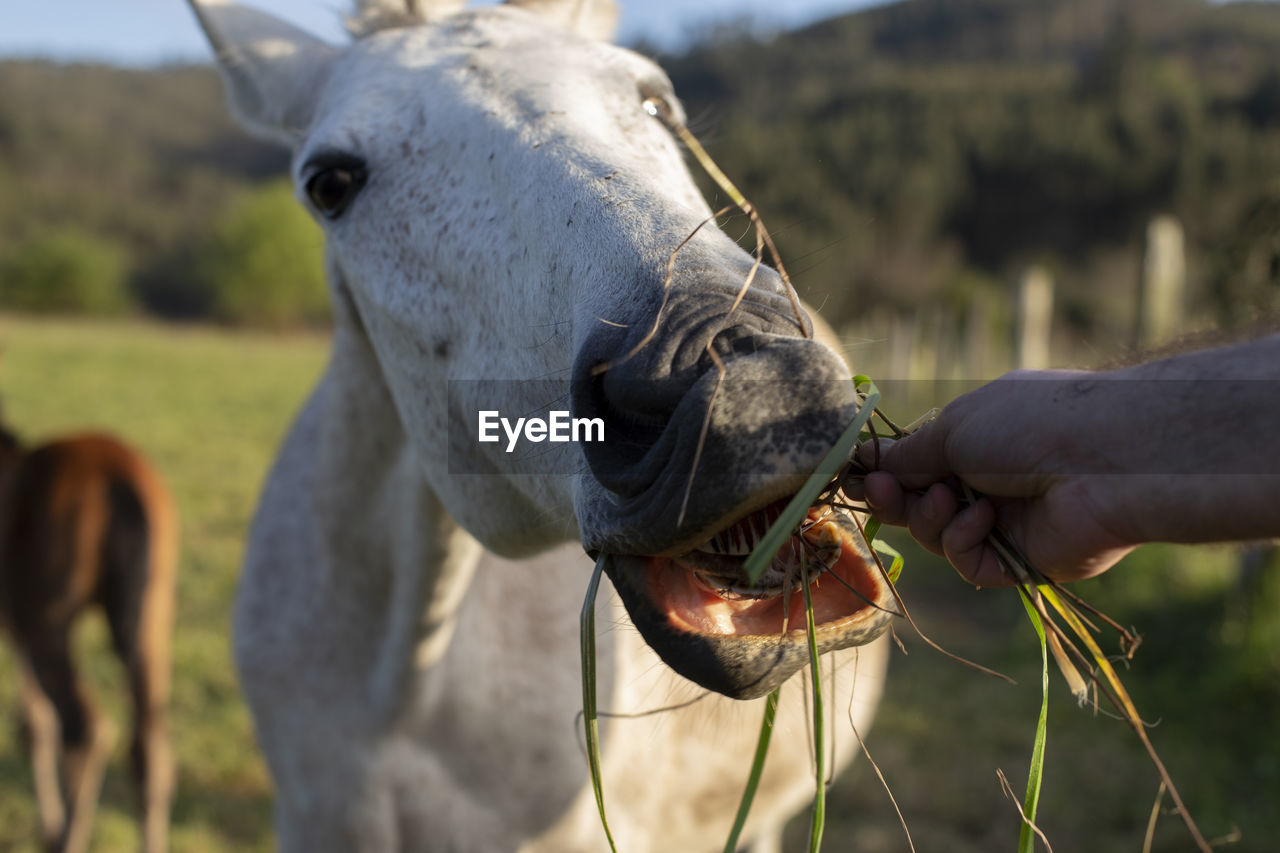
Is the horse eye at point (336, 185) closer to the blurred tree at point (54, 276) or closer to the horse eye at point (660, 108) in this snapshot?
the horse eye at point (660, 108)

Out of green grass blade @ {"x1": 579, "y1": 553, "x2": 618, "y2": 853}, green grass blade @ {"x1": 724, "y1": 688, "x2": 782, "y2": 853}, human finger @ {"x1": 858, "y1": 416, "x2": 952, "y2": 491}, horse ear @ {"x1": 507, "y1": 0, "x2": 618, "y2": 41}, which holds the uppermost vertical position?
horse ear @ {"x1": 507, "y1": 0, "x2": 618, "y2": 41}

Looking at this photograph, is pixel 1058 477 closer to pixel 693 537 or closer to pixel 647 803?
pixel 693 537

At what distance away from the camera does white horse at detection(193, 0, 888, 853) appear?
3.49 ft

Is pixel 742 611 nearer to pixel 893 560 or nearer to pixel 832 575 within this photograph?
pixel 832 575

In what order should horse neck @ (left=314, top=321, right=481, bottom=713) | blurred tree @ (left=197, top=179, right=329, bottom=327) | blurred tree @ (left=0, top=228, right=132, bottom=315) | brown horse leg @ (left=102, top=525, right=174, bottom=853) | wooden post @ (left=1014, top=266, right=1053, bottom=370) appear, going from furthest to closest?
blurred tree @ (left=197, top=179, right=329, bottom=327) < blurred tree @ (left=0, top=228, right=132, bottom=315) < wooden post @ (left=1014, top=266, right=1053, bottom=370) < brown horse leg @ (left=102, top=525, right=174, bottom=853) < horse neck @ (left=314, top=321, right=481, bottom=713)

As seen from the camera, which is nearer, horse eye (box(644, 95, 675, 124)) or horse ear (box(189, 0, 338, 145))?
horse eye (box(644, 95, 675, 124))

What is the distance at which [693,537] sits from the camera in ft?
3.37

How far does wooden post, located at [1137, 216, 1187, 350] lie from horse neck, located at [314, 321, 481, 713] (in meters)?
7.01

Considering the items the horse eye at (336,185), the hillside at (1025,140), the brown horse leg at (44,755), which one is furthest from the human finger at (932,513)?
the hillside at (1025,140)

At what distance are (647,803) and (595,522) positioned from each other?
4.73 feet

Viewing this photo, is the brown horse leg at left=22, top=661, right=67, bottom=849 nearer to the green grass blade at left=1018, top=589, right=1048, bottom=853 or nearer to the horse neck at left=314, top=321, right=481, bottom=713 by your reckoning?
the horse neck at left=314, top=321, right=481, bottom=713

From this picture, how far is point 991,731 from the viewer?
478 cm

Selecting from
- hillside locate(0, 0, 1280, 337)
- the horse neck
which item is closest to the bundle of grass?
the horse neck

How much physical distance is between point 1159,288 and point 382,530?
24.5ft
